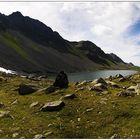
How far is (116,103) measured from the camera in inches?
1028

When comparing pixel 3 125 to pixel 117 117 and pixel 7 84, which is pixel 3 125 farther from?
pixel 7 84

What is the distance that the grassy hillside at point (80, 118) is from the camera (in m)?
20.5

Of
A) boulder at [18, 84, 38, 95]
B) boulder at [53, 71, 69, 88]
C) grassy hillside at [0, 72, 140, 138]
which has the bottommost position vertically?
grassy hillside at [0, 72, 140, 138]

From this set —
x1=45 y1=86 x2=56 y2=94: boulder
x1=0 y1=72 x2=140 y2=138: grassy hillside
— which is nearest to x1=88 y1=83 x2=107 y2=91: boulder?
x1=0 y1=72 x2=140 y2=138: grassy hillside

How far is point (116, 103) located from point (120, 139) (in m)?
8.30

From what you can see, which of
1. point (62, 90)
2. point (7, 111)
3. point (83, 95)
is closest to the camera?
point (7, 111)

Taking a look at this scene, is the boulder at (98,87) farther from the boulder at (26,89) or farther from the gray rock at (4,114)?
the gray rock at (4,114)

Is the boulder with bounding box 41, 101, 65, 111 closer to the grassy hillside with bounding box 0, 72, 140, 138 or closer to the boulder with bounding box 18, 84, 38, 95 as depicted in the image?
the grassy hillside with bounding box 0, 72, 140, 138

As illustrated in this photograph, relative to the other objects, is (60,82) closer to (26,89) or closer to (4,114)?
(26,89)

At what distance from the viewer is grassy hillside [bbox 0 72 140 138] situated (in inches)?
807

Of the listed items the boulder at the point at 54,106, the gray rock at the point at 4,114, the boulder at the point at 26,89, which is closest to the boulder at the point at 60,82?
the boulder at the point at 26,89

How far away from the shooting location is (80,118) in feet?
77.3

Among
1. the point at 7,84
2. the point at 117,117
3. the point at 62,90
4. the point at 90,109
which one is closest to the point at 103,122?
the point at 117,117

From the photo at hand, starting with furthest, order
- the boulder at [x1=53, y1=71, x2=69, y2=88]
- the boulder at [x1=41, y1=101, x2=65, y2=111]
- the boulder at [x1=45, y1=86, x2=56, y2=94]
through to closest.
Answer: the boulder at [x1=53, y1=71, x2=69, y2=88] → the boulder at [x1=45, y1=86, x2=56, y2=94] → the boulder at [x1=41, y1=101, x2=65, y2=111]
